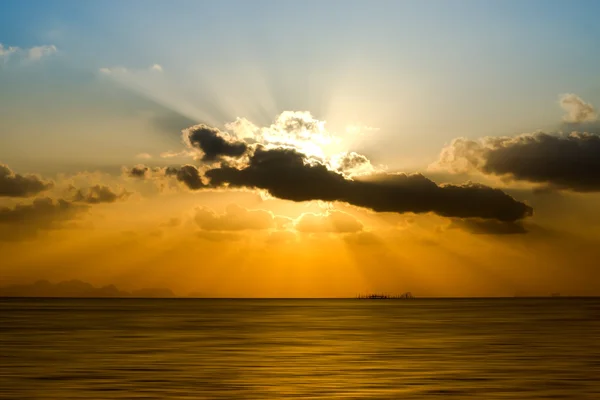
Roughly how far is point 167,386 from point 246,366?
7.71m

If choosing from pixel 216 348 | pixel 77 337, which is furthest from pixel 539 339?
pixel 77 337

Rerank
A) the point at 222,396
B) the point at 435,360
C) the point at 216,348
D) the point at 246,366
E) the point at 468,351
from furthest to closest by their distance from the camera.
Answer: the point at 216,348 < the point at 468,351 < the point at 435,360 < the point at 246,366 < the point at 222,396

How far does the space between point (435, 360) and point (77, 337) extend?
94.8 feet

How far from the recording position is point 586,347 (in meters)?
47.6

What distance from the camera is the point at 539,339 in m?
55.4

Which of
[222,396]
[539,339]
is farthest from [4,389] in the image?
[539,339]

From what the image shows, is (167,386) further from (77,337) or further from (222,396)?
(77,337)

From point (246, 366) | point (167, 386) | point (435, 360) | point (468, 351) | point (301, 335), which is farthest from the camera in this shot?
point (301, 335)

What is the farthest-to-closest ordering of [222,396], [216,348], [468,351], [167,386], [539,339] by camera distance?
[539,339], [216,348], [468,351], [167,386], [222,396]

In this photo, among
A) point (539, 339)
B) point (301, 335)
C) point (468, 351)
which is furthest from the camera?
point (301, 335)

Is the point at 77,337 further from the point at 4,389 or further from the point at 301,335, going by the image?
the point at 4,389

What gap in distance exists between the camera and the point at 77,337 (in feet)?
188

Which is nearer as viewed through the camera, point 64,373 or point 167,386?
point 167,386

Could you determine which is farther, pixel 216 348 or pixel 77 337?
pixel 77 337
